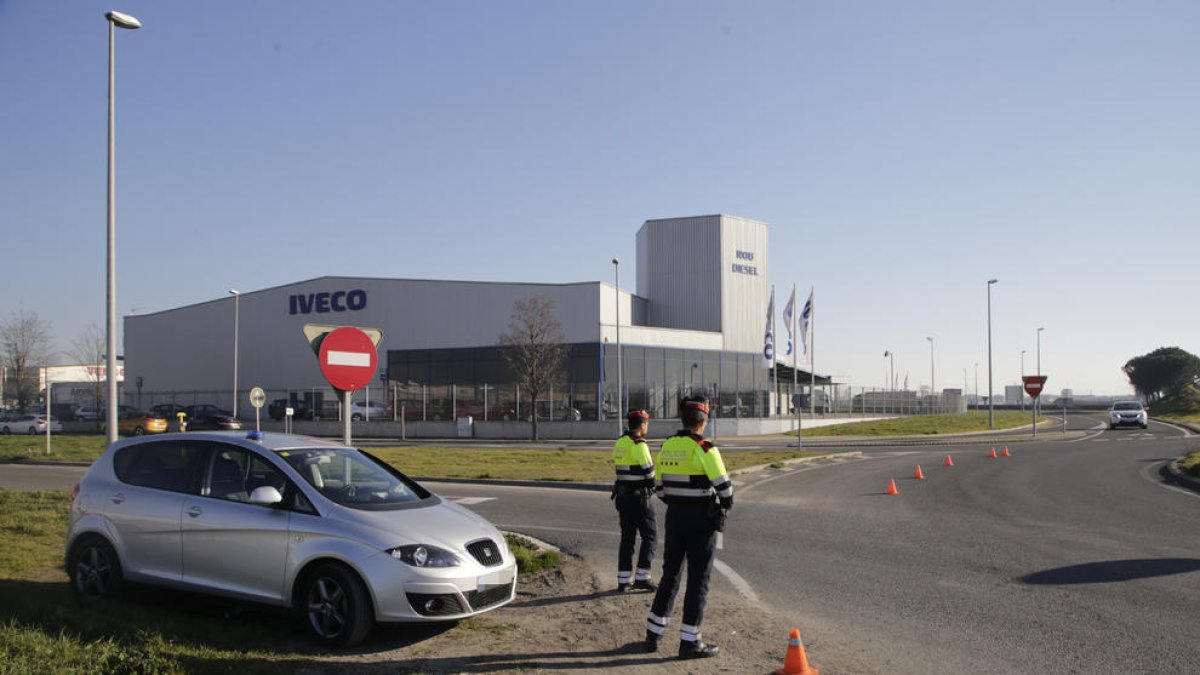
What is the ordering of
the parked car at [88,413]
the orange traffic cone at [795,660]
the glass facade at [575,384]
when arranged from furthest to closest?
1. the parked car at [88,413]
2. the glass facade at [575,384]
3. the orange traffic cone at [795,660]

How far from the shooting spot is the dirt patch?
19.5 feet

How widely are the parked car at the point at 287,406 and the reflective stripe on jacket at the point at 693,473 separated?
169 feet

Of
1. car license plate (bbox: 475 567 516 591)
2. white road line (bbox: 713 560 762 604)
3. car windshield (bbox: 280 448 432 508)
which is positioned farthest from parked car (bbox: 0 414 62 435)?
car license plate (bbox: 475 567 516 591)

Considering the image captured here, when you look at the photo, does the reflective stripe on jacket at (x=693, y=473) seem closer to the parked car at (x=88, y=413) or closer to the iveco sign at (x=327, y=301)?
→ the iveco sign at (x=327, y=301)

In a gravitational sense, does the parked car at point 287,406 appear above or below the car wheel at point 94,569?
below

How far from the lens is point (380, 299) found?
58.2 meters


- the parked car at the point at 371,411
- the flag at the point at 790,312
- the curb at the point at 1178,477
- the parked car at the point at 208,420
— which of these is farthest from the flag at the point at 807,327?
the parked car at the point at 208,420

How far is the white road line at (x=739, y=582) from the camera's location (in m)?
8.27

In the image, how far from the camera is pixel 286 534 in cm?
664

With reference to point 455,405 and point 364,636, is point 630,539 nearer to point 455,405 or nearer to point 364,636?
point 364,636

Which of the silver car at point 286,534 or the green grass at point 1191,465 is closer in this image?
the silver car at point 286,534

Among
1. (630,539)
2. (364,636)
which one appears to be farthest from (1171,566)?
(364,636)

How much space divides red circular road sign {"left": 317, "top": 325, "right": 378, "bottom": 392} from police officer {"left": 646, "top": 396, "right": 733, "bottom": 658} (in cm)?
331

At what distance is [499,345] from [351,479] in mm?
45927
